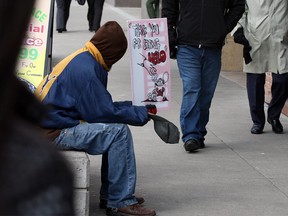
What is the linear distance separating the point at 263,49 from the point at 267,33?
0.57 feet

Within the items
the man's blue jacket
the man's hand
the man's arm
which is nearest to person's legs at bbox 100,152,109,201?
the man's blue jacket

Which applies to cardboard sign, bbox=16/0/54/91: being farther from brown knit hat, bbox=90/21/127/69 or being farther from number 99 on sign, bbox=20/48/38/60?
brown knit hat, bbox=90/21/127/69

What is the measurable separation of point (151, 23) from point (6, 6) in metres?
5.80

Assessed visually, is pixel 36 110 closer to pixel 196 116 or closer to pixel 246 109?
pixel 196 116

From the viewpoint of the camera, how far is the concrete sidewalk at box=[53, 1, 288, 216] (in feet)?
18.7

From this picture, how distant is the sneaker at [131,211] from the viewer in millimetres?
5223

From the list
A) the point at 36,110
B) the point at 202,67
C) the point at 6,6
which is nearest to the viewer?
the point at 6,6

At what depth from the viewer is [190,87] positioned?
7191 mm

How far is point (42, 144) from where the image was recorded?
1012mm

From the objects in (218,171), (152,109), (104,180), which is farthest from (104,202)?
(218,171)

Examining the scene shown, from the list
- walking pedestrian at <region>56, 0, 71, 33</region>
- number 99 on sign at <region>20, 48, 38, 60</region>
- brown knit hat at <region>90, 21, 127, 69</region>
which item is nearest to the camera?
brown knit hat at <region>90, 21, 127, 69</region>

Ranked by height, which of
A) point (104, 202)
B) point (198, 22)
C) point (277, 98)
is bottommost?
point (104, 202)

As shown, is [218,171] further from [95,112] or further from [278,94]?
[95,112]

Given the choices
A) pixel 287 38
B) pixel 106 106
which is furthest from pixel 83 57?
pixel 287 38
